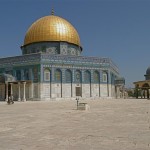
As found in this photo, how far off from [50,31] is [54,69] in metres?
7.47

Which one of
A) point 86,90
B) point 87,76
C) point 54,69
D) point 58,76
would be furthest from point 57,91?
point 87,76

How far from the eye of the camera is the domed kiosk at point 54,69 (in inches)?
1382

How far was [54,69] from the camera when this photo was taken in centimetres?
3575

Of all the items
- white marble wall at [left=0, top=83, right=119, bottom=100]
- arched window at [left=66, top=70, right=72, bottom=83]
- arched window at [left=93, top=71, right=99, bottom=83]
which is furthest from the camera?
arched window at [left=93, top=71, right=99, bottom=83]

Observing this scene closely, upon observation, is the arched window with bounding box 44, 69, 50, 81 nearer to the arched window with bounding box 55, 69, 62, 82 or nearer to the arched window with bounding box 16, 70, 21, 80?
the arched window with bounding box 55, 69, 62, 82

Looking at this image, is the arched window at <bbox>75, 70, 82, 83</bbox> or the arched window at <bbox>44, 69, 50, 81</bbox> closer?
the arched window at <bbox>44, 69, 50, 81</bbox>

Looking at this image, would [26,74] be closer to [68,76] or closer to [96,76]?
[68,76]

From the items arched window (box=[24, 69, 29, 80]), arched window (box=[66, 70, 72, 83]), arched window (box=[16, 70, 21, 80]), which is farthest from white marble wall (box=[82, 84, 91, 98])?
arched window (box=[16, 70, 21, 80])

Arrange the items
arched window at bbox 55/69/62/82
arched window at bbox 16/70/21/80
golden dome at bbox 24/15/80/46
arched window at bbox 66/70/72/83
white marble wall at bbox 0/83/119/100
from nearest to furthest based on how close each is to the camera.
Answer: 1. white marble wall at bbox 0/83/119/100
2. arched window at bbox 55/69/62/82
3. arched window at bbox 66/70/72/83
4. arched window at bbox 16/70/21/80
5. golden dome at bbox 24/15/80/46

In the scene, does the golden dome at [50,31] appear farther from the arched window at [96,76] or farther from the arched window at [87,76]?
the arched window at [96,76]

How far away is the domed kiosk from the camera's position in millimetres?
35094

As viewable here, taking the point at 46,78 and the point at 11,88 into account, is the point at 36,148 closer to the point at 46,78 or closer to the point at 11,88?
the point at 46,78

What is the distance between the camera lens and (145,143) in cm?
564

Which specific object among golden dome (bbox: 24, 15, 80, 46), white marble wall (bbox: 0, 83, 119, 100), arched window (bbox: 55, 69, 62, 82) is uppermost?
A: golden dome (bbox: 24, 15, 80, 46)
